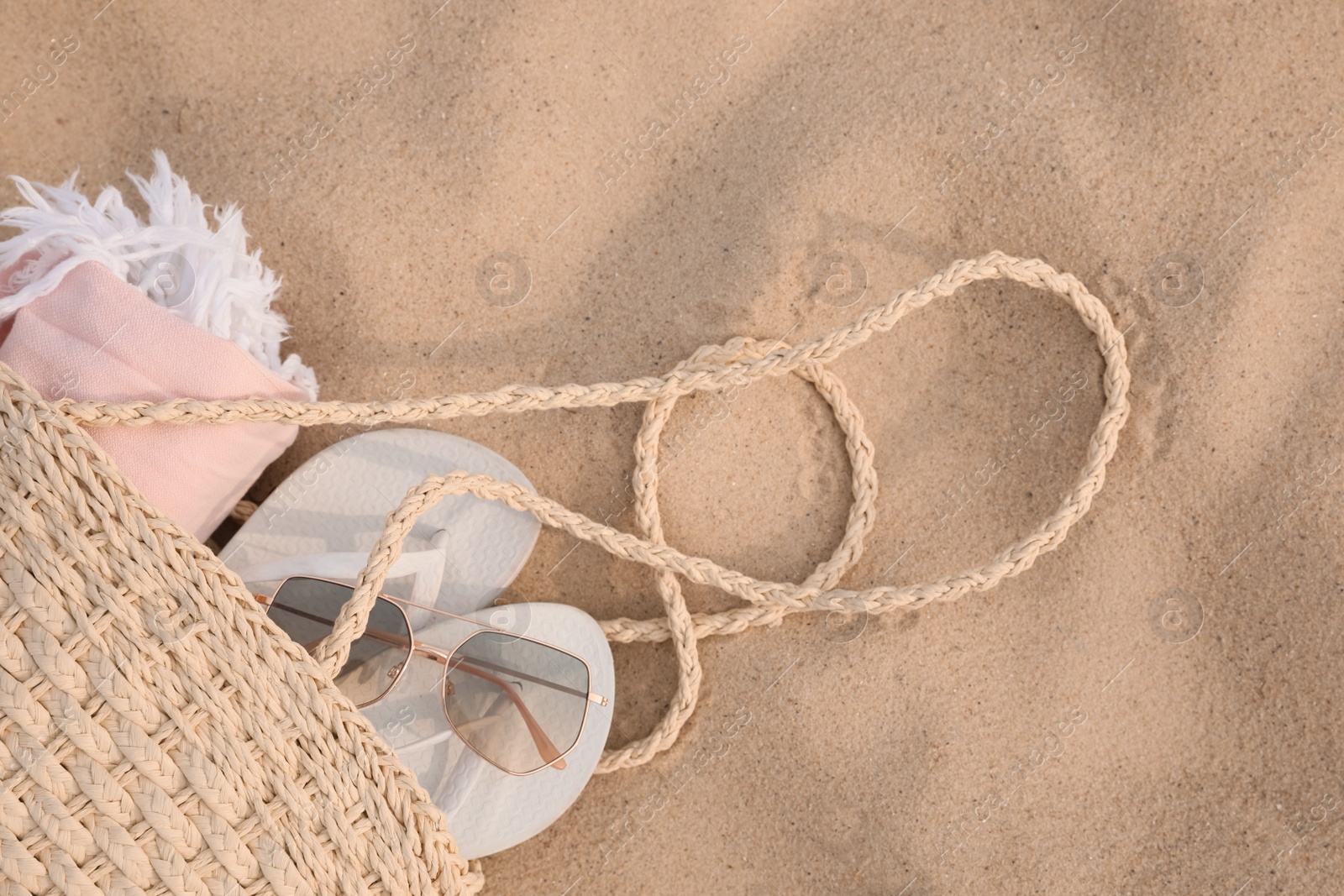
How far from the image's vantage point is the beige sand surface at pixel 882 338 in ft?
4.63

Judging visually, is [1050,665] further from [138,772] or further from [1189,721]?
[138,772]

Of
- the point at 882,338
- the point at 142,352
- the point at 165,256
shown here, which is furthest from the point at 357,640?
the point at 882,338

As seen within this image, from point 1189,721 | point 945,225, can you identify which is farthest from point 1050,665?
point 945,225

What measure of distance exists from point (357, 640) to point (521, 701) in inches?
11.2

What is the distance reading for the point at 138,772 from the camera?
100cm

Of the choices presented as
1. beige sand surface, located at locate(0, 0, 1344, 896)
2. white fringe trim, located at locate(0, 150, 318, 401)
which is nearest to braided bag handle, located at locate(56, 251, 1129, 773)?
beige sand surface, located at locate(0, 0, 1344, 896)

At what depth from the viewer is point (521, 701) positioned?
1370 millimetres

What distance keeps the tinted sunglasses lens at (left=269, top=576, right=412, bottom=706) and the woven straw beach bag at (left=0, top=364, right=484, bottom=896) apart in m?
0.23

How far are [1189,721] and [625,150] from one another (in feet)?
4.60

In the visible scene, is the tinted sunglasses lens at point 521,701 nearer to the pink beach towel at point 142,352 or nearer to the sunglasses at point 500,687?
the sunglasses at point 500,687

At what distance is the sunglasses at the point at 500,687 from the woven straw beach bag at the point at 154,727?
0.24 metres

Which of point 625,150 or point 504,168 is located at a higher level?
point 504,168

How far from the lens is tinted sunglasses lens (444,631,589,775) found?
4.49 feet

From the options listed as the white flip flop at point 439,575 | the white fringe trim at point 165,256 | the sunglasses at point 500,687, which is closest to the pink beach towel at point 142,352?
the white fringe trim at point 165,256
